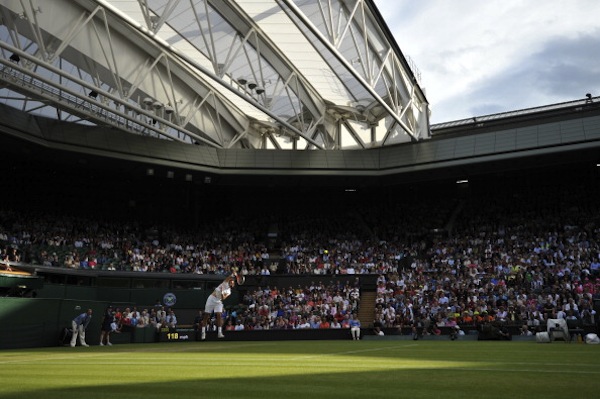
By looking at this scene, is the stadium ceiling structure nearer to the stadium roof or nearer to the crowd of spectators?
the stadium roof

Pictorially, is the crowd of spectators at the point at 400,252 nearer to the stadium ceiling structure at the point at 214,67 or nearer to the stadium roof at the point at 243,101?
the stadium roof at the point at 243,101

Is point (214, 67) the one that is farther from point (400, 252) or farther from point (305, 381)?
point (305, 381)

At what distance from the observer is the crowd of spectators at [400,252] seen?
101 feet

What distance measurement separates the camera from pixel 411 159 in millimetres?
39219

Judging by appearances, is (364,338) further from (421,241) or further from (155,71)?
(155,71)

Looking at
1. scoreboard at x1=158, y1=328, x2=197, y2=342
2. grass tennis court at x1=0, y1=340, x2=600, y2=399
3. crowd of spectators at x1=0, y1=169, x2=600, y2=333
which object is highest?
crowd of spectators at x1=0, y1=169, x2=600, y2=333

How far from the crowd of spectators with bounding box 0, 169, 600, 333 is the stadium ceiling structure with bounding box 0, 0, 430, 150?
23.3 ft

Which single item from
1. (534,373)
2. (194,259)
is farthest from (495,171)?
(534,373)

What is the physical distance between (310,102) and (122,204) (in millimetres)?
17978

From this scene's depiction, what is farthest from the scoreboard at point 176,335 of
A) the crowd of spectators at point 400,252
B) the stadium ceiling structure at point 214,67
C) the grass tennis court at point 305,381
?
the grass tennis court at point 305,381

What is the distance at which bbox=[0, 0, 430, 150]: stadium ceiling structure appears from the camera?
24.8 m

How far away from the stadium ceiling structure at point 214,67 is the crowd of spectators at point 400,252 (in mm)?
7102

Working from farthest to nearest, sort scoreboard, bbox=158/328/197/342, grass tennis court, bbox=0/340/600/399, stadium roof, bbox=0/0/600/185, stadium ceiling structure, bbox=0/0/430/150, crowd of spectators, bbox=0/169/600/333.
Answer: crowd of spectators, bbox=0/169/600/333 → scoreboard, bbox=158/328/197/342 → stadium roof, bbox=0/0/600/185 → stadium ceiling structure, bbox=0/0/430/150 → grass tennis court, bbox=0/340/600/399

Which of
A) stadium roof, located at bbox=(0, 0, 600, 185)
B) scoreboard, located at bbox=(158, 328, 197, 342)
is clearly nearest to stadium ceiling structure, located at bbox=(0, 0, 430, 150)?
stadium roof, located at bbox=(0, 0, 600, 185)
